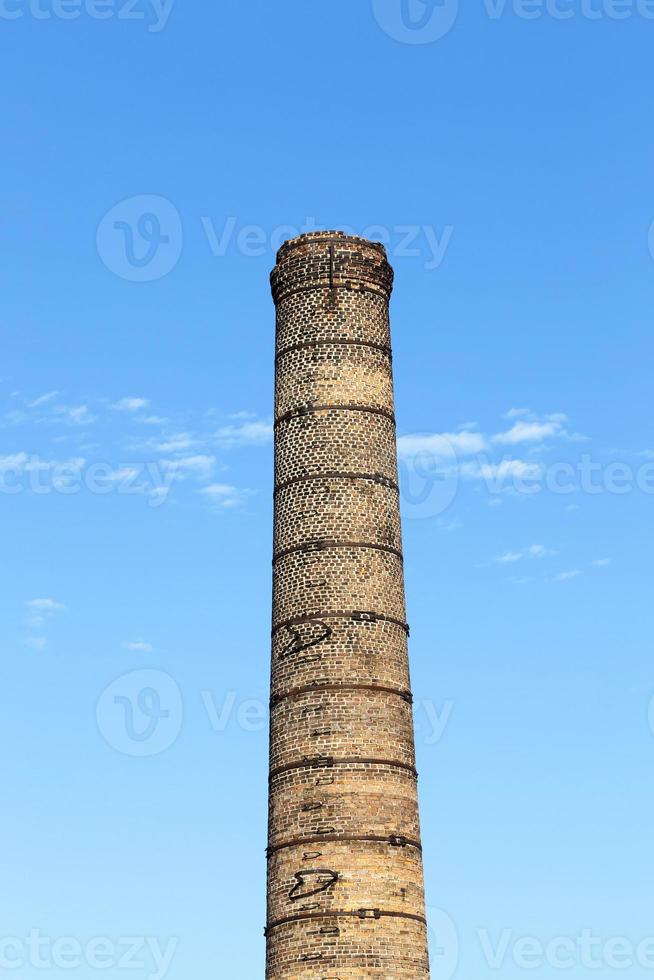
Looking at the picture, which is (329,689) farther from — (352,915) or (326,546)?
(352,915)

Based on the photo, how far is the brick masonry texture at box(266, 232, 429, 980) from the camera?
85.0 feet

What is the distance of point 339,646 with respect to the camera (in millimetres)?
27531

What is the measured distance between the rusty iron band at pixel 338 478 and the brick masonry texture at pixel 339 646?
27 mm

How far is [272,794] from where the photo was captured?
2734 centimetres

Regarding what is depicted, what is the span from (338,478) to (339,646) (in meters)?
3.35

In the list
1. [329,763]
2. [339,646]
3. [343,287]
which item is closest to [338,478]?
[339,646]

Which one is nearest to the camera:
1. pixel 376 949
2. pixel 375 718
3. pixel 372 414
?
pixel 376 949

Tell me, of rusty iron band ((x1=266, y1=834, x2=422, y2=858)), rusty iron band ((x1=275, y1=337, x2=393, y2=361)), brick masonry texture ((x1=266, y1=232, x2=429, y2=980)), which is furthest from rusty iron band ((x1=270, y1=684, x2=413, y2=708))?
rusty iron band ((x1=275, y1=337, x2=393, y2=361))

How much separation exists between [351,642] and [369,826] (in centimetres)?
337

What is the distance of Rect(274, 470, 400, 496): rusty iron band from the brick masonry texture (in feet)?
0.09

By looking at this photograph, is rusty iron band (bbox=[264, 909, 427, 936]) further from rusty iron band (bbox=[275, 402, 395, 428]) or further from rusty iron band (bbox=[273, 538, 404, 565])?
rusty iron band (bbox=[275, 402, 395, 428])

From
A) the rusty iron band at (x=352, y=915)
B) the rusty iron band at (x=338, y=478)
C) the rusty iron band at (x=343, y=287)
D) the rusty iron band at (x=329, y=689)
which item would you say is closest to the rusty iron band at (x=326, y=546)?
the rusty iron band at (x=338, y=478)

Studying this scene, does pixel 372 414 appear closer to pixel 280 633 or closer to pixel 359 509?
pixel 359 509

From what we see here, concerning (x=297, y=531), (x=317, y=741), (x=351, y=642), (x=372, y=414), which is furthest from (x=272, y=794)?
(x=372, y=414)
